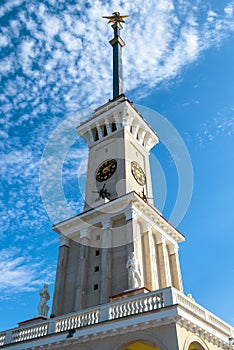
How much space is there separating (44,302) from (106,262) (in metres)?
6.55

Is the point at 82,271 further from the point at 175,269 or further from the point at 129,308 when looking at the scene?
the point at 129,308

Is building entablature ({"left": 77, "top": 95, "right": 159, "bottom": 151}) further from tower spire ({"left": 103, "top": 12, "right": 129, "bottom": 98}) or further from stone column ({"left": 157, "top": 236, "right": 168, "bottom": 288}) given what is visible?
stone column ({"left": 157, "top": 236, "right": 168, "bottom": 288})

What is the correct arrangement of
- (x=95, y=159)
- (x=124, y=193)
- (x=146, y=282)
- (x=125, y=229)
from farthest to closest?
(x=95, y=159) → (x=124, y=193) → (x=125, y=229) → (x=146, y=282)

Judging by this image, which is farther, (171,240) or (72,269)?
(171,240)

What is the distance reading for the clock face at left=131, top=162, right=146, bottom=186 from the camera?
39.7 metres

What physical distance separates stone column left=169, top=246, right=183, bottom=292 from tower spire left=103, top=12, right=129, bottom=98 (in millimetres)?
25321

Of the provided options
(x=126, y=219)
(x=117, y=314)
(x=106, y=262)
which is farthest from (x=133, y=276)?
(x=126, y=219)

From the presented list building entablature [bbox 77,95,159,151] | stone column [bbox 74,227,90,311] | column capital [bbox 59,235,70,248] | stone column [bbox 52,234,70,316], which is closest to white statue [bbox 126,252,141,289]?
stone column [bbox 74,227,90,311]

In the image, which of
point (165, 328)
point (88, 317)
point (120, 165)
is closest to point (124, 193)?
point (120, 165)

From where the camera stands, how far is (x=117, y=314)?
20453 millimetres

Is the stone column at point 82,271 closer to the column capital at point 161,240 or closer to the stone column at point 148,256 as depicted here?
the stone column at point 148,256

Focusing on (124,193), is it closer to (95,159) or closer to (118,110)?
(95,159)

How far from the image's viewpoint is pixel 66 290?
33.5m

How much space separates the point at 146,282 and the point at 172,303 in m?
11.9
